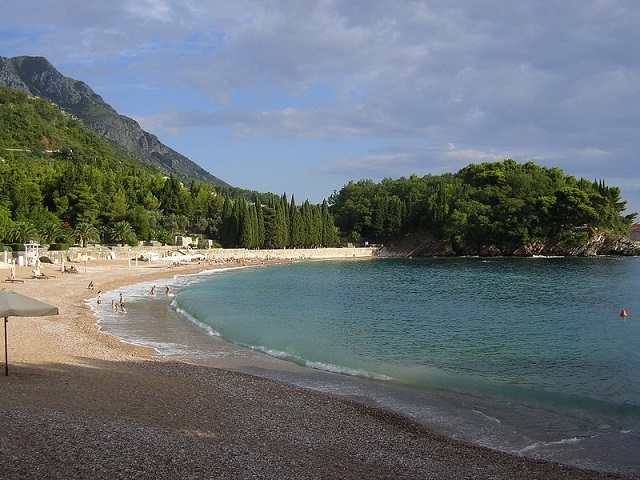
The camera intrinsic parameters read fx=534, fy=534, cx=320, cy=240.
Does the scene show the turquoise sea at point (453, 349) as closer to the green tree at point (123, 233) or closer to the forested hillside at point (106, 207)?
the forested hillside at point (106, 207)

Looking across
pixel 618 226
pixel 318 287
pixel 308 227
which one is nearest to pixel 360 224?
pixel 308 227

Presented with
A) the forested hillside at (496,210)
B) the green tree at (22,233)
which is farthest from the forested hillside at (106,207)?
the forested hillside at (496,210)

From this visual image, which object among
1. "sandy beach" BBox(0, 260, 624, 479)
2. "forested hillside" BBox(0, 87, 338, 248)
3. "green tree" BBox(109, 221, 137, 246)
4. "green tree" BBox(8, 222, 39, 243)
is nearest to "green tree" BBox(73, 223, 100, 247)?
"forested hillside" BBox(0, 87, 338, 248)

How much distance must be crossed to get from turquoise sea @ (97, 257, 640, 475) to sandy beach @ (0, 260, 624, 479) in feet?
4.94

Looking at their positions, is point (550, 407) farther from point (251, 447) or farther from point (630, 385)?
point (251, 447)

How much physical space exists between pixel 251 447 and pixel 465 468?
3.40m

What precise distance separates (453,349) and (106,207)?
222ft

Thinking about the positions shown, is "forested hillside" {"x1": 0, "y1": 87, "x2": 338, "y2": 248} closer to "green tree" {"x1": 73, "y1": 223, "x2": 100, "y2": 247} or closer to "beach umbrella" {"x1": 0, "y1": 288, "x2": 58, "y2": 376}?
"green tree" {"x1": 73, "y1": 223, "x2": 100, "y2": 247}

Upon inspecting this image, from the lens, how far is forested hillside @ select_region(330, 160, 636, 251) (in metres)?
93.2

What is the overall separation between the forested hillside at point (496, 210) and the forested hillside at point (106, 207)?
474 inches

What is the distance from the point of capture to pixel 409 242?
359 ft

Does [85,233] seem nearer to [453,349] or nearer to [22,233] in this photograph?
[22,233]

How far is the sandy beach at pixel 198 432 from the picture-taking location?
24.1 feet

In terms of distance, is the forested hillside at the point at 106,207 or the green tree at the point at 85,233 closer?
the green tree at the point at 85,233
